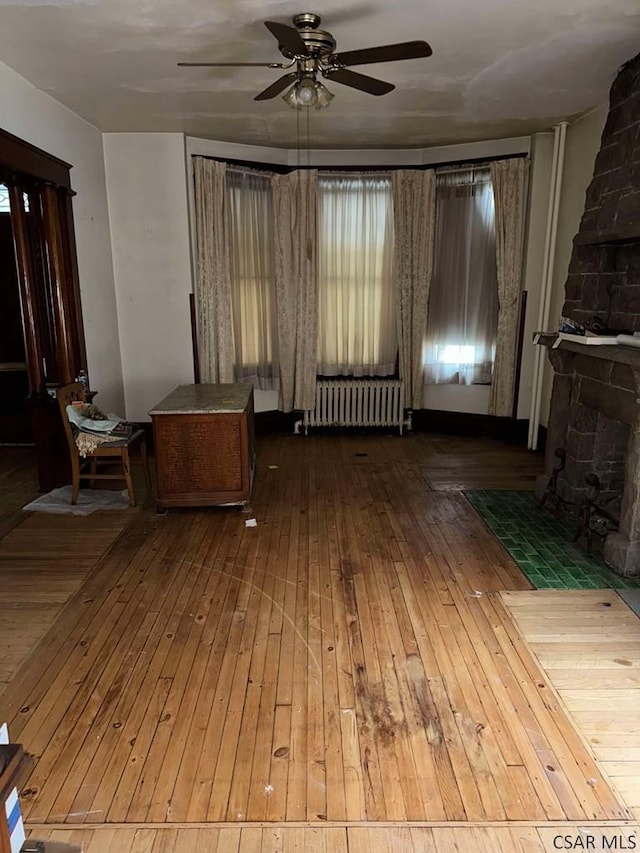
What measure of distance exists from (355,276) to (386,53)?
10.5ft

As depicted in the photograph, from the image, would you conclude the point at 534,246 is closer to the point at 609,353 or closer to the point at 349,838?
the point at 609,353

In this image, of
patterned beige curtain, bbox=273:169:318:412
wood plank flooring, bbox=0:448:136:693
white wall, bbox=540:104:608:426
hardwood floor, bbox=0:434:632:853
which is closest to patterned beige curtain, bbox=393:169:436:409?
patterned beige curtain, bbox=273:169:318:412

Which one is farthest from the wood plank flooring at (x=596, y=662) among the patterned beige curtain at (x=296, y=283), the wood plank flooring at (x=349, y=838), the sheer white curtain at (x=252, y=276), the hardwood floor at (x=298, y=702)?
the sheer white curtain at (x=252, y=276)

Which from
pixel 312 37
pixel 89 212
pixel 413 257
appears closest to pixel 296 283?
pixel 413 257

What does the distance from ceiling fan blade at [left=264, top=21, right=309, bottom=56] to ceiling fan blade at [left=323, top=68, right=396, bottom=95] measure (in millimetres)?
208

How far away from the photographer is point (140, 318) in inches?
214

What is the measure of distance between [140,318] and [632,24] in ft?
14.0

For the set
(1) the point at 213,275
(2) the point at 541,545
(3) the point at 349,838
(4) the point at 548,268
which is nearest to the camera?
(3) the point at 349,838

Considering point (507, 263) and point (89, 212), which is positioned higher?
point (89, 212)

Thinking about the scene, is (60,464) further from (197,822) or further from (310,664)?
(197,822)

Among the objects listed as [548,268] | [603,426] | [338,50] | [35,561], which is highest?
[338,50]

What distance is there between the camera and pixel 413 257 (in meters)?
5.72

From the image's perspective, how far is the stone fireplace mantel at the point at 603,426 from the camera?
308 centimetres

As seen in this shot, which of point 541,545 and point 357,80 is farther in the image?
point 541,545
